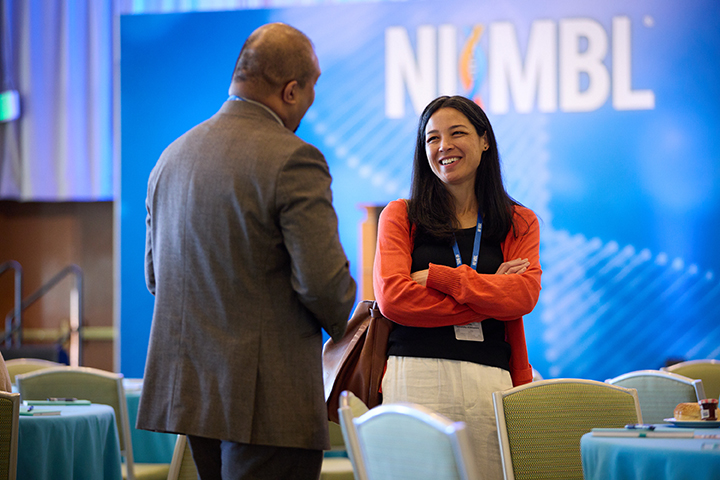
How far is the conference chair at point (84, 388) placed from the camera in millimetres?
3688

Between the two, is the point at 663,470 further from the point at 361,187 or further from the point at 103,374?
the point at 361,187

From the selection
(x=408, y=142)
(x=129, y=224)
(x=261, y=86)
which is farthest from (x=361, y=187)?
(x=261, y=86)

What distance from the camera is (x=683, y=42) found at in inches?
242

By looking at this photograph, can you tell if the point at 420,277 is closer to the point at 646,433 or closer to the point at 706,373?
the point at 646,433

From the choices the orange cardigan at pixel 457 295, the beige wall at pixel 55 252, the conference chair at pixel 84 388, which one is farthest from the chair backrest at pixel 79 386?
the beige wall at pixel 55 252

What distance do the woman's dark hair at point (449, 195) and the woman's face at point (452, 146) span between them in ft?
0.10

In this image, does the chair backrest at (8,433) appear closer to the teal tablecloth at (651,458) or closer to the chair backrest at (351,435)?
the chair backrest at (351,435)

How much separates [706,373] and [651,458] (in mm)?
2357

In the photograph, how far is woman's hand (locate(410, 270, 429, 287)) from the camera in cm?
226

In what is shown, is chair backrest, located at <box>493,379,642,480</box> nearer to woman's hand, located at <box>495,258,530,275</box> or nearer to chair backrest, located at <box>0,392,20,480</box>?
woman's hand, located at <box>495,258,530,275</box>

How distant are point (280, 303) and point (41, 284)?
25.5 ft

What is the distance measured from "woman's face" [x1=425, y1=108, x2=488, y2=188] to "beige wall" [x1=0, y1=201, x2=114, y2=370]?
6877 mm

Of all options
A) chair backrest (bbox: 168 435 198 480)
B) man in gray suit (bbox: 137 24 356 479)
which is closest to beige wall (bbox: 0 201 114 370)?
chair backrest (bbox: 168 435 198 480)

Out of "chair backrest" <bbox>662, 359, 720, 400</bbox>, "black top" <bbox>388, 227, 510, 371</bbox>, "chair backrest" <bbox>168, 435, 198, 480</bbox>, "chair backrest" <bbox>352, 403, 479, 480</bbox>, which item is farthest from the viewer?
"chair backrest" <bbox>662, 359, 720, 400</bbox>
